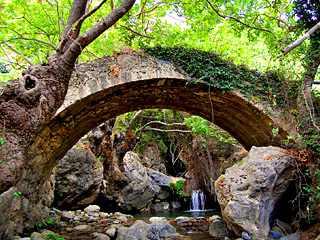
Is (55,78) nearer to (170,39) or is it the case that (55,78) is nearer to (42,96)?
(42,96)

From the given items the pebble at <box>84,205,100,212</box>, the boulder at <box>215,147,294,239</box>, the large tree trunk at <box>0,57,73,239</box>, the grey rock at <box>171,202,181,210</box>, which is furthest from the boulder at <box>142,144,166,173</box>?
the large tree trunk at <box>0,57,73,239</box>

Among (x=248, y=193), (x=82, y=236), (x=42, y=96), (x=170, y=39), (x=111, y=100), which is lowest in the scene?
(x=82, y=236)

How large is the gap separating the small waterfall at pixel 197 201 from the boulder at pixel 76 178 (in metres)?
4.51

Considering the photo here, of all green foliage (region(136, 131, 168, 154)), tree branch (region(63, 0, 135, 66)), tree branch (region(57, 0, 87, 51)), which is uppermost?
green foliage (region(136, 131, 168, 154))

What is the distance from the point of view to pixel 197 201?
10359 millimetres

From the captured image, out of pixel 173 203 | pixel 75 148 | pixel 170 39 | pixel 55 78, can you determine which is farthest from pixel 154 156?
pixel 55 78

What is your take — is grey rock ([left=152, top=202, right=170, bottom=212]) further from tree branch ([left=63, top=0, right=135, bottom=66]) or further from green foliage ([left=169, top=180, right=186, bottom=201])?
tree branch ([left=63, top=0, right=135, bottom=66])

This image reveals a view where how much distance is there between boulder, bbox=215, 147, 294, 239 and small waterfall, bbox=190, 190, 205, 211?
576cm

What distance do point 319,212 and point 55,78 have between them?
14.7ft

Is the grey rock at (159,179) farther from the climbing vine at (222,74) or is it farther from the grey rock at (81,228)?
the climbing vine at (222,74)

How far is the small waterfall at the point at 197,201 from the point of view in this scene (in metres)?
10.2

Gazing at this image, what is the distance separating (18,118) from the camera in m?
2.28

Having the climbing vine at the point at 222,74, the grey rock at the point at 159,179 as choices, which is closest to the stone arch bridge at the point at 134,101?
the climbing vine at the point at 222,74

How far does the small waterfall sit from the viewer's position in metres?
10.2
